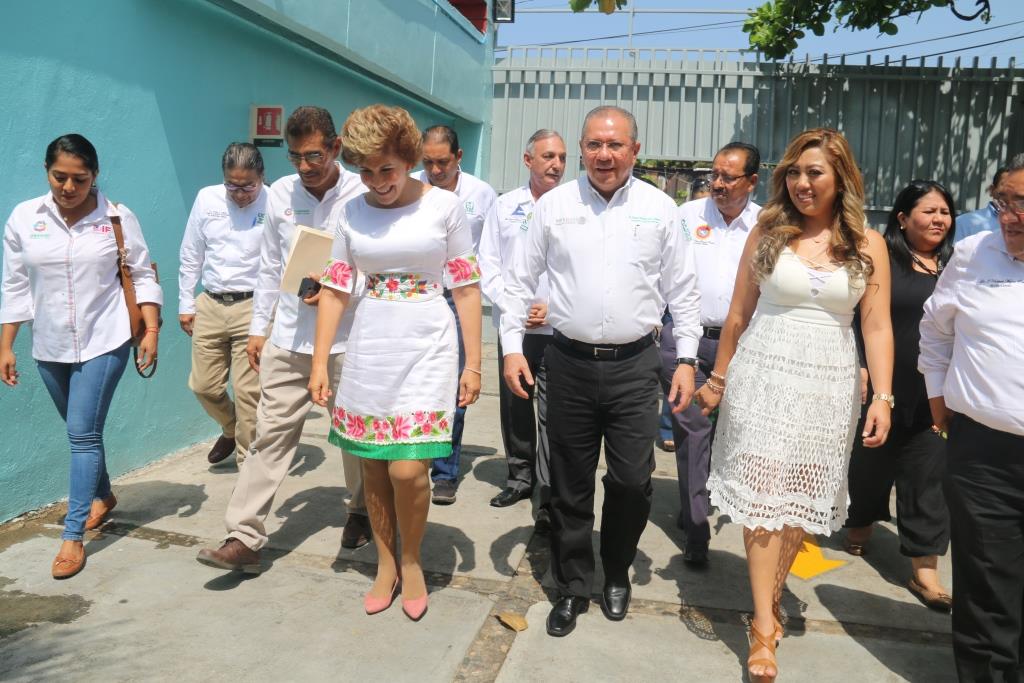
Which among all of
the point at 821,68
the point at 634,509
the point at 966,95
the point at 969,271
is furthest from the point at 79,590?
the point at 966,95

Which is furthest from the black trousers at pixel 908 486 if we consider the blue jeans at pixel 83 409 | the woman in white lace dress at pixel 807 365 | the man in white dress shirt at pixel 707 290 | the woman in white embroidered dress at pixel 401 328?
the blue jeans at pixel 83 409

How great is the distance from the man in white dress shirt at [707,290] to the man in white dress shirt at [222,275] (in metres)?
2.60

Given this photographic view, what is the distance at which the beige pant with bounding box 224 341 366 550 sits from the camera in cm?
392

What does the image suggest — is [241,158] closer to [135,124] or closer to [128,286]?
[135,124]

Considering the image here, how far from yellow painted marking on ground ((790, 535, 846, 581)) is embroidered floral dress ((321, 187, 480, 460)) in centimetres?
195

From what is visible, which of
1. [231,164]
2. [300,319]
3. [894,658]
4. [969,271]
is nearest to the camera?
[969,271]

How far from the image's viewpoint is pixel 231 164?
5.35 meters

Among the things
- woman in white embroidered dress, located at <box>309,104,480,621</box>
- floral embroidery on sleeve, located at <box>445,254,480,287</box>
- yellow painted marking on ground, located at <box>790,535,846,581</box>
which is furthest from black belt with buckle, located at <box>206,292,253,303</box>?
yellow painted marking on ground, located at <box>790,535,846,581</box>

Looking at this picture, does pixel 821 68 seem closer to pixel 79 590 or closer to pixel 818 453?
pixel 818 453

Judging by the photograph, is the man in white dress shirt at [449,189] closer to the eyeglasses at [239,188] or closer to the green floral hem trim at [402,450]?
the eyeglasses at [239,188]

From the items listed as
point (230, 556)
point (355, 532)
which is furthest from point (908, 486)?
point (230, 556)

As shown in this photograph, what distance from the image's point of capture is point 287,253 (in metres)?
4.18

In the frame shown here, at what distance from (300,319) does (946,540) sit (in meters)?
3.15

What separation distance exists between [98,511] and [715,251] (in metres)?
3.41
